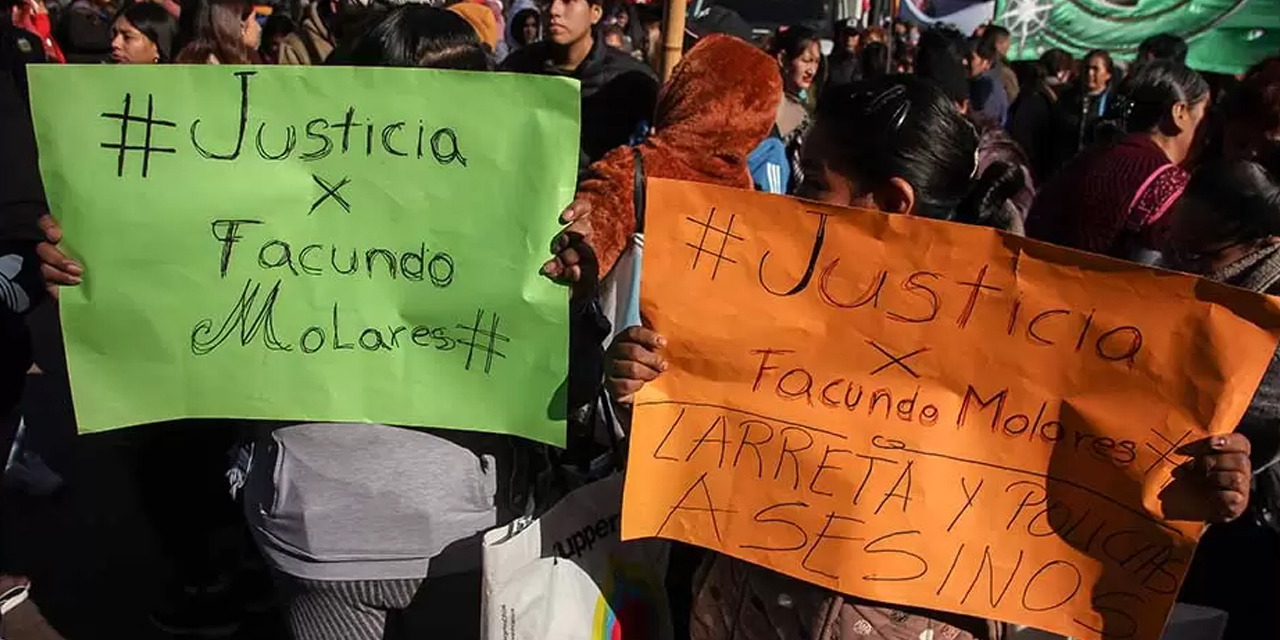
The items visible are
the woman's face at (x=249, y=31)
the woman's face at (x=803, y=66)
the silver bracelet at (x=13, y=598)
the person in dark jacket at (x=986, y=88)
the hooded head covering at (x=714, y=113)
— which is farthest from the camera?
the person in dark jacket at (x=986, y=88)

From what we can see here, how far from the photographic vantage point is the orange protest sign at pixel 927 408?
132 centimetres

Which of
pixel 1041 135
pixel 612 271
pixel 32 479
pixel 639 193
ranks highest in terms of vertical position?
pixel 639 193

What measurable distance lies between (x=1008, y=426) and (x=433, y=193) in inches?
35.5

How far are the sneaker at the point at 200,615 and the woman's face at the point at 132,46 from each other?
1.75 meters

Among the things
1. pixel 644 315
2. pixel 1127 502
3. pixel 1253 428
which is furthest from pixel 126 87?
pixel 1253 428

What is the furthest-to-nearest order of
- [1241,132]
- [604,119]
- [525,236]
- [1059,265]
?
[1241,132] < [604,119] < [525,236] < [1059,265]

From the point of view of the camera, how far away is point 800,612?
5.00 ft

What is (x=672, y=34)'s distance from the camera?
8.41ft

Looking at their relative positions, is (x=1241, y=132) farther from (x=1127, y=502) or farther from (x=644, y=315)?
(x=644, y=315)

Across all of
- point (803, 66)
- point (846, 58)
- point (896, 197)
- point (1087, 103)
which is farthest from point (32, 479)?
point (846, 58)

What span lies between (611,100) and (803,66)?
2095 millimetres

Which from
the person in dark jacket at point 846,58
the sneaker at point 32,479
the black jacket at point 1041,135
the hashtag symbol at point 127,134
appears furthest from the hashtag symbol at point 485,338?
the person in dark jacket at point 846,58

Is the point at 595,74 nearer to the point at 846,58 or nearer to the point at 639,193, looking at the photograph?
the point at 639,193

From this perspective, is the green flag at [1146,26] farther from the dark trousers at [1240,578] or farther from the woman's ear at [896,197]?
the woman's ear at [896,197]
